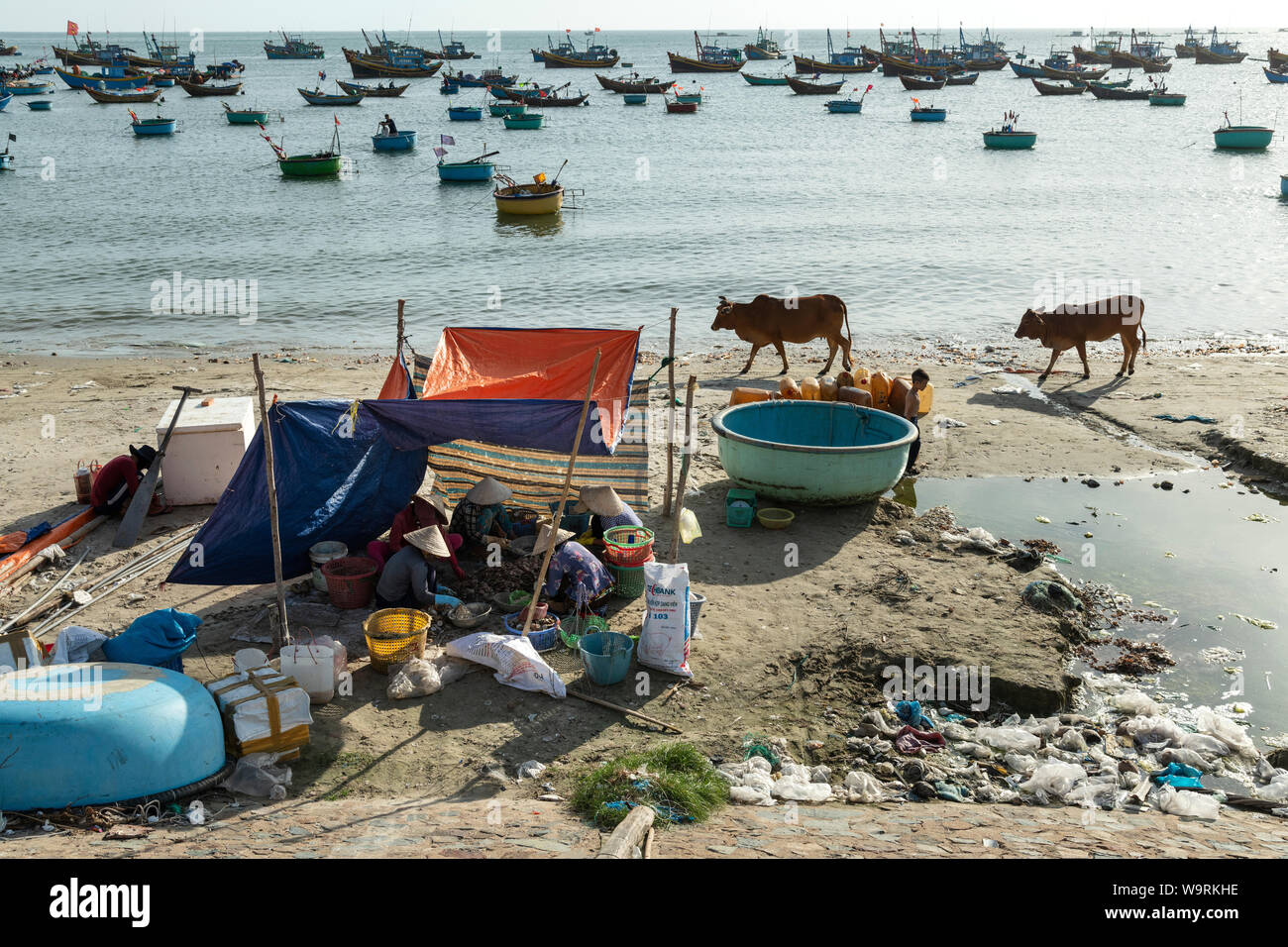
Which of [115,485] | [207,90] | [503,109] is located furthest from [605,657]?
[207,90]

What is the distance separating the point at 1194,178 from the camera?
4338 cm

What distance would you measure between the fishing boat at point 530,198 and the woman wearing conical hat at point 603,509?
81.2 ft

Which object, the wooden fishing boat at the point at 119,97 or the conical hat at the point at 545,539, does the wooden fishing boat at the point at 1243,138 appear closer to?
the conical hat at the point at 545,539

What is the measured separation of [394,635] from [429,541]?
3.71 feet

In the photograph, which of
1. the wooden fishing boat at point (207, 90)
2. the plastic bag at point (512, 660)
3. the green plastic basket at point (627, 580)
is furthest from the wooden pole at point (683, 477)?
the wooden fishing boat at point (207, 90)

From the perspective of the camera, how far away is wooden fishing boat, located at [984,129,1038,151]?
49969 millimetres

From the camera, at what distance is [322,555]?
28.7 ft

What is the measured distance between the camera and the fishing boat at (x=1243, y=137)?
164ft

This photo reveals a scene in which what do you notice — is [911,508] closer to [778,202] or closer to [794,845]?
[794,845]

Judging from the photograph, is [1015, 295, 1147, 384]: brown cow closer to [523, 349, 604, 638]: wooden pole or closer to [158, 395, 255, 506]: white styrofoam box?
[523, 349, 604, 638]: wooden pole

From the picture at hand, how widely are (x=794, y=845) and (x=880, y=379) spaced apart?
791 cm

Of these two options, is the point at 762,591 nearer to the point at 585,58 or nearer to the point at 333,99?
the point at 333,99

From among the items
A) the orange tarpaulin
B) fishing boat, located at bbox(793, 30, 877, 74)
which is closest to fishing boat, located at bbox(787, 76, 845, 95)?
fishing boat, located at bbox(793, 30, 877, 74)

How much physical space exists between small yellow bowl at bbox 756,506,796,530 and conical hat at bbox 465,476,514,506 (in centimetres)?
272
